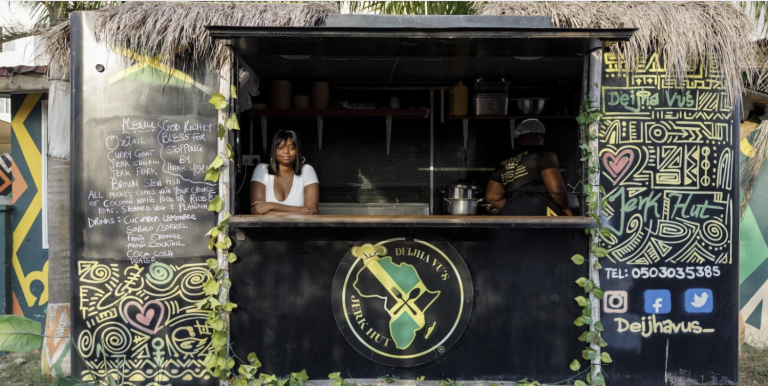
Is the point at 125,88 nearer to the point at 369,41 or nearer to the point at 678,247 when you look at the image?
the point at 369,41

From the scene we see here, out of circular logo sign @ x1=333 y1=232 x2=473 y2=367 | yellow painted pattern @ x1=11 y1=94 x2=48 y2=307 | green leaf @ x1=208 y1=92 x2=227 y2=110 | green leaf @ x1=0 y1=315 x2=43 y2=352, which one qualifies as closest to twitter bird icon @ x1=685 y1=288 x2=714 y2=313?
circular logo sign @ x1=333 y1=232 x2=473 y2=367

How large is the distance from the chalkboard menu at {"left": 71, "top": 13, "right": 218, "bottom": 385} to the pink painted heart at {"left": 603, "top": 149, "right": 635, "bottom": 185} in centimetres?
265

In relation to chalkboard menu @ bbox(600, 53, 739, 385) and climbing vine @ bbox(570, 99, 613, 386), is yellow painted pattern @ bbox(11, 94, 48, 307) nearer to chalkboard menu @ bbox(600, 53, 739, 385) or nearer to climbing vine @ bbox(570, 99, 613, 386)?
climbing vine @ bbox(570, 99, 613, 386)

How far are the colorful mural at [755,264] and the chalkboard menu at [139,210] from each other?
5.13 metres

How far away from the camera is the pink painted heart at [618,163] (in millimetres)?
3723

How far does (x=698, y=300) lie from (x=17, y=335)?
4.13 metres

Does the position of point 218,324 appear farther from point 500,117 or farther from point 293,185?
point 500,117

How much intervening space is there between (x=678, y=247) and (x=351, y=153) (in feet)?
11.2

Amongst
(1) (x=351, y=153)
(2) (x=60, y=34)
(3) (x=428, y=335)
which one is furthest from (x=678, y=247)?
(2) (x=60, y=34)

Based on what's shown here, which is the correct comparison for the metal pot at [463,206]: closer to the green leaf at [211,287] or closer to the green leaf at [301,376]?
the green leaf at [301,376]

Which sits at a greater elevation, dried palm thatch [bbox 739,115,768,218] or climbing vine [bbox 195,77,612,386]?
dried palm thatch [bbox 739,115,768,218]

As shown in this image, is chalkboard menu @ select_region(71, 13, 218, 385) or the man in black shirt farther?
the man in black shirt

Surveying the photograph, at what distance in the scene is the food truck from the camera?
3664mm

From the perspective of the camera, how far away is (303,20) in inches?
147
